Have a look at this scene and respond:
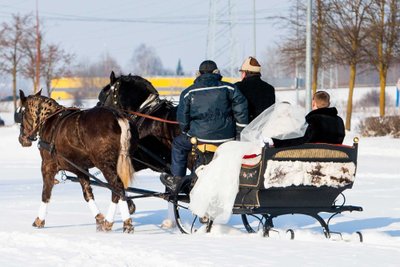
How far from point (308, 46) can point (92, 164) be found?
17.0 metres

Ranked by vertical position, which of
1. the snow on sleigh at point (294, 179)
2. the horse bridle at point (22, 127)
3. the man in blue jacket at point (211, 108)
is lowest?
the snow on sleigh at point (294, 179)

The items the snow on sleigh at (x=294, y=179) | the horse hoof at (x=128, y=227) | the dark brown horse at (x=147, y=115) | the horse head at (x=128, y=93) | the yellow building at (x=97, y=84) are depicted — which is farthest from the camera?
the yellow building at (x=97, y=84)

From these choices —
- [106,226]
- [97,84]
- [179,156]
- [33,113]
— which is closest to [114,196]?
[106,226]

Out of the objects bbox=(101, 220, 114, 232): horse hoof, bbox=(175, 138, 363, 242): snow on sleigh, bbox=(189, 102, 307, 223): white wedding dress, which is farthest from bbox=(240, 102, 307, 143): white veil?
bbox=(101, 220, 114, 232): horse hoof

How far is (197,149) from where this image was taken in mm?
11703

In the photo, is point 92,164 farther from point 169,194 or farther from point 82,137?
point 169,194

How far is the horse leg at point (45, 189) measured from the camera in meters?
12.8

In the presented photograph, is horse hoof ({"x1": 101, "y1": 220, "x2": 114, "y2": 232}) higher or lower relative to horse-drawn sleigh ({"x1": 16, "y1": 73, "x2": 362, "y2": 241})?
lower

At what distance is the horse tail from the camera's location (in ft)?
40.7

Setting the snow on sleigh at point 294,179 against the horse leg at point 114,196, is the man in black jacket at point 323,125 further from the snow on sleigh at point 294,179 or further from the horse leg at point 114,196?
the horse leg at point 114,196

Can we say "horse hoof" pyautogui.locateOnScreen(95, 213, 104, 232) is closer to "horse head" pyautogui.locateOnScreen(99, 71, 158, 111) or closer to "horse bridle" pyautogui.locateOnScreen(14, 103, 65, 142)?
"horse bridle" pyautogui.locateOnScreen(14, 103, 65, 142)

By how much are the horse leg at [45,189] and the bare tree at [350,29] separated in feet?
92.4

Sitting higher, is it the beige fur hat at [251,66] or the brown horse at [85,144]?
the beige fur hat at [251,66]

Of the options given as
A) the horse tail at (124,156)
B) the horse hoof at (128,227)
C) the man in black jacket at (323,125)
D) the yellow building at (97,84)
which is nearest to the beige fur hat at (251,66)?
the man in black jacket at (323,125)
